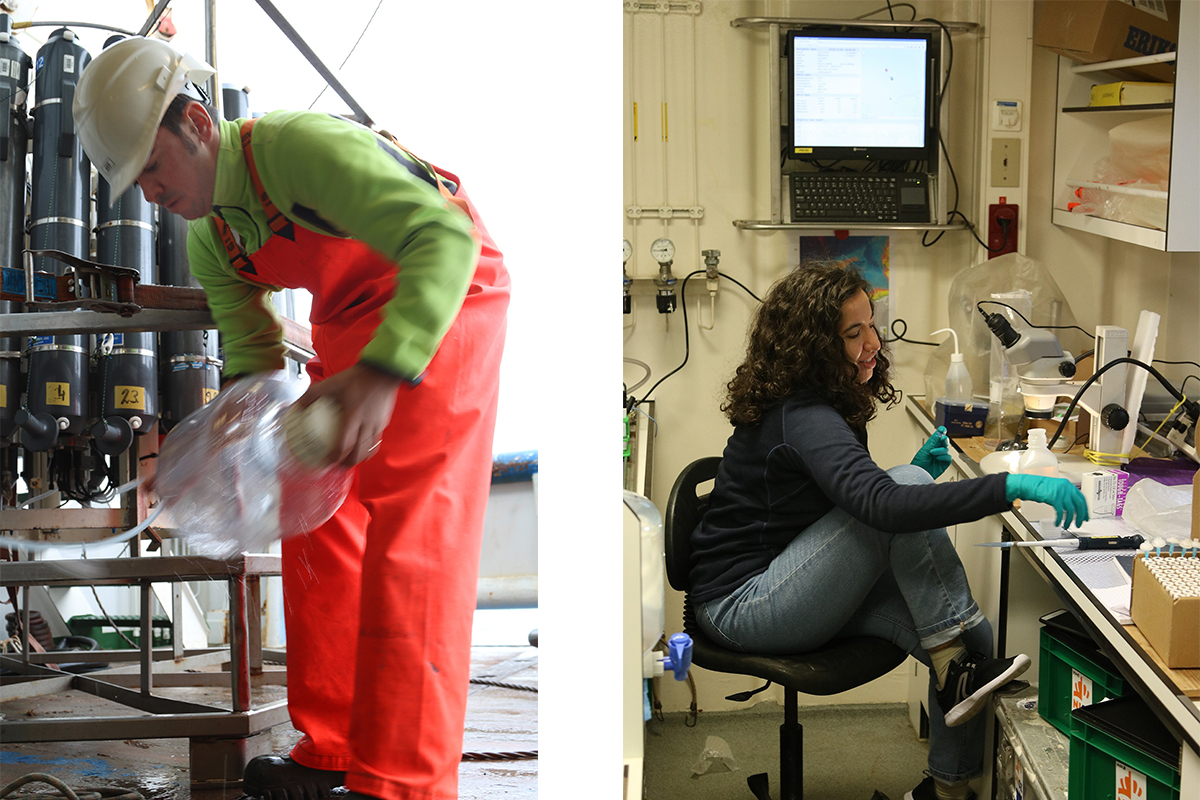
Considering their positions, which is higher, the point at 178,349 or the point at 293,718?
the point at 178,349

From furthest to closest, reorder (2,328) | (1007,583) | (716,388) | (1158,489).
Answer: (716,388) → (1007,583) → (1158,489) → (2,328)

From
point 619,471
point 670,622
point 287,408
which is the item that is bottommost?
point 670,622

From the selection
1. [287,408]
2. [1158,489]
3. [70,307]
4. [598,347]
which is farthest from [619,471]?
[1158,489]

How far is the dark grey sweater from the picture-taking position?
5.71ft

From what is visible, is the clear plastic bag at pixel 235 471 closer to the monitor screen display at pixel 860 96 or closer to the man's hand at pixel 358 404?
the man's hand at pixel 358 404

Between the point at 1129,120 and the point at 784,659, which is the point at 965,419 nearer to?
the point at 784,659

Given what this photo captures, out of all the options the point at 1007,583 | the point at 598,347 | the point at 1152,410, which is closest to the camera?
the point at 598,347

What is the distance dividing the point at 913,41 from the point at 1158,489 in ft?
4.73

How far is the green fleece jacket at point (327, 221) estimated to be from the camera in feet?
2.10

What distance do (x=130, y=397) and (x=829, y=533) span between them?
4.63 feet

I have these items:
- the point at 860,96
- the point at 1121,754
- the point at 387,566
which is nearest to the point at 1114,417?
the point at 1121,754

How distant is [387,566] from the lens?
2.29 ft

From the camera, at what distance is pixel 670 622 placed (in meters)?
2.81

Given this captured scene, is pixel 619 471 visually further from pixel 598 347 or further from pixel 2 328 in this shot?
pixel 2 328
